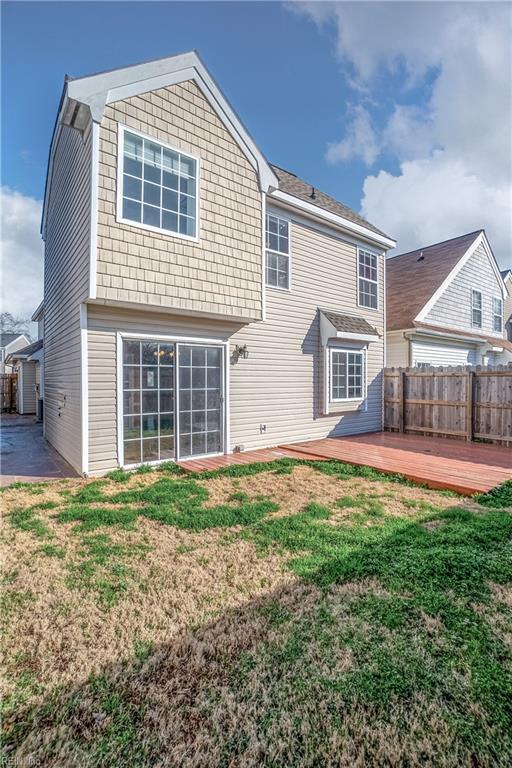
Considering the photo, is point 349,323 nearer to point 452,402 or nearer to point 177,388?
point 452,402

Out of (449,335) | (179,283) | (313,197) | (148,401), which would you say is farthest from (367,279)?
(148,401)

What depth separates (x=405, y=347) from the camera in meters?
12.2

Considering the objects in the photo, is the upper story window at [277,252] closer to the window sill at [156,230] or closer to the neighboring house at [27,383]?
the window sill at [156,230]

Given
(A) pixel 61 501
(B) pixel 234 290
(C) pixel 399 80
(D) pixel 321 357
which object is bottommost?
(A) pixel 61 501

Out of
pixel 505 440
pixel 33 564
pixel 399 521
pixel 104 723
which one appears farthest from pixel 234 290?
pixel 505 440

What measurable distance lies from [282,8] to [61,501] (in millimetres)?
9741

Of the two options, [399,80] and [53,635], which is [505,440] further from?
[53,635]

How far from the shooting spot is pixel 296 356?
8.93 metres

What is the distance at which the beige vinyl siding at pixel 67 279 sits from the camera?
20.0 feet

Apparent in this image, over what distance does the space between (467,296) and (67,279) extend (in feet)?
45.8

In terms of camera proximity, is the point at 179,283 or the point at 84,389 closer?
the point at 84,389

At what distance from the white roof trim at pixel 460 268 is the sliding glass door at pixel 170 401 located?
25.7 ft

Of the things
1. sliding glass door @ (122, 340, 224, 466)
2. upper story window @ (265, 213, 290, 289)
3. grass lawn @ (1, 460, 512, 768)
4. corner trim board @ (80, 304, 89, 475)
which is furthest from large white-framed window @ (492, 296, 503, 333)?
corner trim board @ (80, 304, 89, 475)

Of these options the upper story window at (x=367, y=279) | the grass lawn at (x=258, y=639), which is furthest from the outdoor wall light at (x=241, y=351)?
the upper story window at (x=367, y=279)
